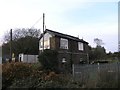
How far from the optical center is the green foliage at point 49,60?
114 feet

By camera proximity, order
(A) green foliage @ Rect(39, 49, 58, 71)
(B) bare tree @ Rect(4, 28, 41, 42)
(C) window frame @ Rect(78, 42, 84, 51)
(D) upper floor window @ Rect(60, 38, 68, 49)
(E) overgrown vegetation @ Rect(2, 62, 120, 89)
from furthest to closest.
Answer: (B) bare tree @ Rect(4, 28, 41, 42) < (C) window frame @ Rect(78, 42, 84, 51) < (D) upper floor window @ Rect(60, 38, 68, 49) < (A) green foliage @ Rect(39, 49, 58, 71) < (E) overgrown vegetation @ Rect(2, 62, 120, 89)

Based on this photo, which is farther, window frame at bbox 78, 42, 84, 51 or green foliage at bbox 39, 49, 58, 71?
window frame at bbox 78, 42, 84, 51

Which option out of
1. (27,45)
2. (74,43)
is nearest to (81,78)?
(74,43)

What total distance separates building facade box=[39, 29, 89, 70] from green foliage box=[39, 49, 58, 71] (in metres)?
7.32

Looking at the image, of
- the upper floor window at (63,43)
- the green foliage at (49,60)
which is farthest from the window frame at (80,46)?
the green foliage at (49,60)

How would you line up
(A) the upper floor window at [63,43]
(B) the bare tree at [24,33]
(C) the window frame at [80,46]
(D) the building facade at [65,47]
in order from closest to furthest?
(D) the building facade at [65,47], (A) the upper floor window at [63,43], (C) the window frame at [80,46], (B) the bare tree at [24,33]

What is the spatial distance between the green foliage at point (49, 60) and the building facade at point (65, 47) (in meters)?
7.32

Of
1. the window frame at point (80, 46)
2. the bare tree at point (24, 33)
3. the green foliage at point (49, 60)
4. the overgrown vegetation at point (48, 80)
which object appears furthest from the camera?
the bare tree at point (24, 33)

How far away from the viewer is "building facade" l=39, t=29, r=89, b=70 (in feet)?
159

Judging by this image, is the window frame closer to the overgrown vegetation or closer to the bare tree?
the bare tree

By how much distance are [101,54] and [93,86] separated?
54.2 metres

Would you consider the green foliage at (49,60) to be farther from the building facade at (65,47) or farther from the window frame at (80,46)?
the window frame at (80,46)

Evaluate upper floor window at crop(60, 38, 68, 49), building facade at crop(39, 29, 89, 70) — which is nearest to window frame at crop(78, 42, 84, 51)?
building facade at crop(39, 29, 89, 70)

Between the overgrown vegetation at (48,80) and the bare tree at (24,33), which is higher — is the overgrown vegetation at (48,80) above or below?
below
